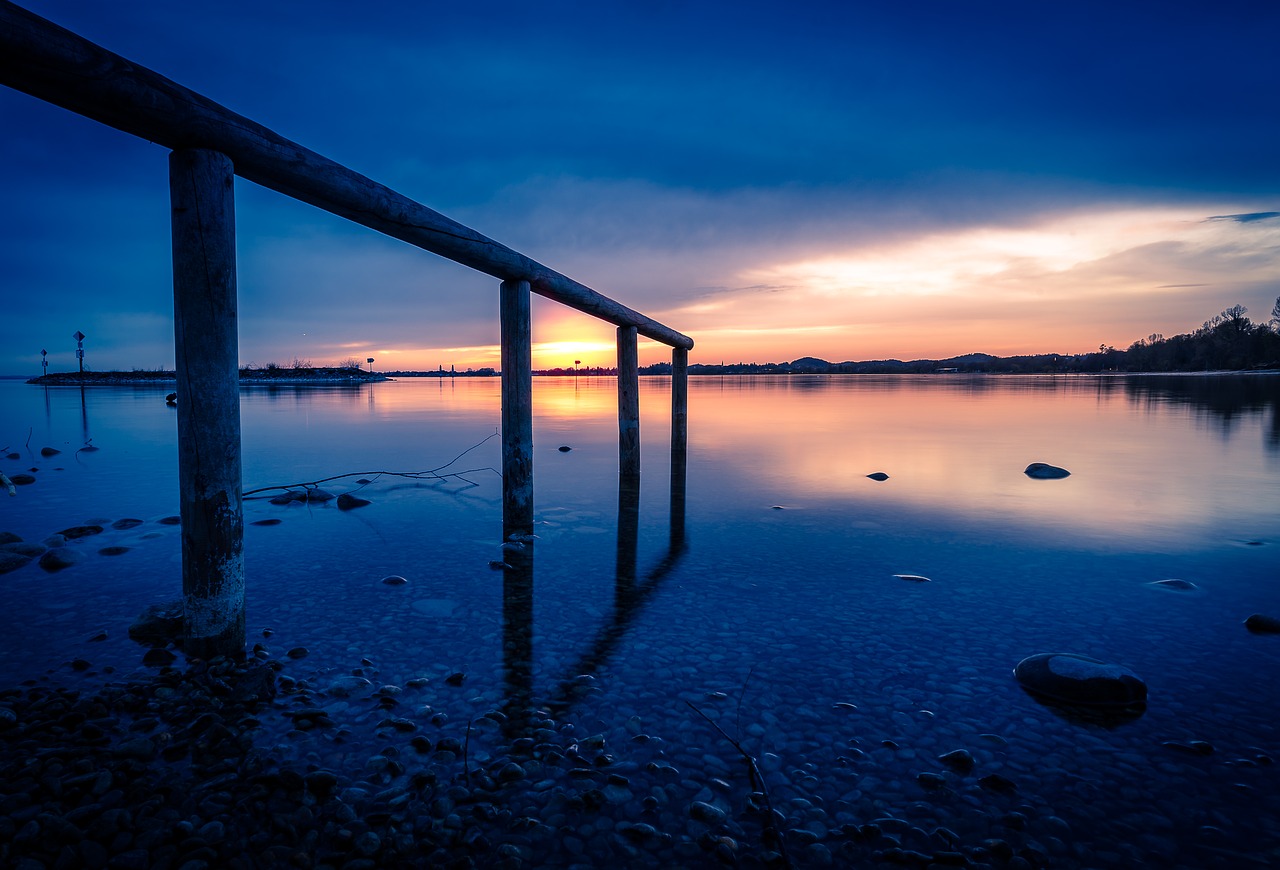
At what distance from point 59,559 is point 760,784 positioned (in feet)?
23.6

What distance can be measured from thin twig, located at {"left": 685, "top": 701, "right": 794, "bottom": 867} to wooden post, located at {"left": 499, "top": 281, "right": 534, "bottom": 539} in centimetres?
476

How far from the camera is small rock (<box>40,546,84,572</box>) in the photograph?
5902mm

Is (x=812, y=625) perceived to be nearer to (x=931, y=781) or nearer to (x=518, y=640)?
(x=931, y=781)

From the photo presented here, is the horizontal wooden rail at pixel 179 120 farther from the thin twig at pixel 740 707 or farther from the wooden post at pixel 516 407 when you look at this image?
the thin twig at pixel 740 707

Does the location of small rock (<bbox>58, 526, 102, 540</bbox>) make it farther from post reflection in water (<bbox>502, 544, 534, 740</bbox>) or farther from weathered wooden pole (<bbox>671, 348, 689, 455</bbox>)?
weathered wooden pole (<bbox>671, 348, 689, 455</bbox>)

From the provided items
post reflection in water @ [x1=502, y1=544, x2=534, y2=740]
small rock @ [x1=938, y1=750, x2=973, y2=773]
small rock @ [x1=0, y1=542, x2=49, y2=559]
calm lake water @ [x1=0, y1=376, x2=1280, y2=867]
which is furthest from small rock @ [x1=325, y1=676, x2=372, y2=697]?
small rock @ [x1=0, y1=542, x2=49, y2=559]

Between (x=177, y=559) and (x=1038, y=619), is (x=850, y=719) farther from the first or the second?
(x=177, y=559)

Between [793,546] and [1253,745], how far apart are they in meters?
4.39

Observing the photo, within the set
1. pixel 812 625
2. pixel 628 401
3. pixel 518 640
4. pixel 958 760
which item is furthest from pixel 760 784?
pixel 628 401

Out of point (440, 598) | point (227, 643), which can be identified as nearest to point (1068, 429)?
point (440, 598)

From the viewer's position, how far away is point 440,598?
5.37 metres

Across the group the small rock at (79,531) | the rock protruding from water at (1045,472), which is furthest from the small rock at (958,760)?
the rock protruding from water at (1045,472)

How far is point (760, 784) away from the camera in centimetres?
282

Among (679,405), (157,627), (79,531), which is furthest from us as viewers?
(679,405)
